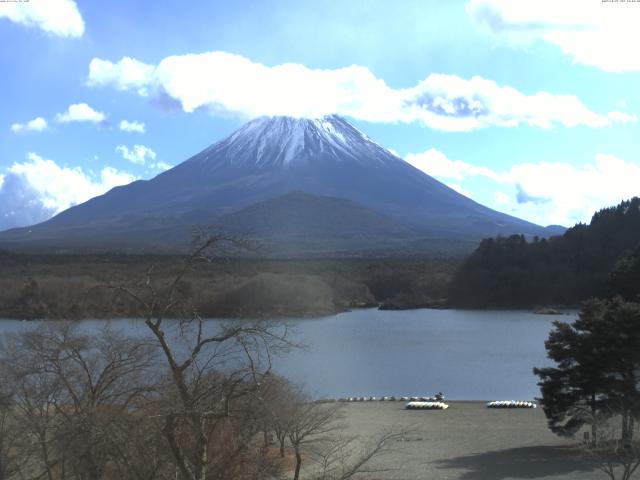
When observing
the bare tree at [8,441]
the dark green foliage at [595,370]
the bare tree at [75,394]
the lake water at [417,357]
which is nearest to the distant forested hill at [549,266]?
the lake water at [417,357]

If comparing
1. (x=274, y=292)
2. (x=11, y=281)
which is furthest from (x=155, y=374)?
(x=11, y=281)

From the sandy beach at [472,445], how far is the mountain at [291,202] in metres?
51.0

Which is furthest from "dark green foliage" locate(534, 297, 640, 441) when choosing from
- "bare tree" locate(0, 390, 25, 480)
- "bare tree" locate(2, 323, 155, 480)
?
"bare tree" locate(0, 390, 25, 480)

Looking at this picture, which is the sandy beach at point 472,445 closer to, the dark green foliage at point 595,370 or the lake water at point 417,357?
the dark green foliage at point 595,370

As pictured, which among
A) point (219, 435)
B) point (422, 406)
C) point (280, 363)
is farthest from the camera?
point (280, 363)

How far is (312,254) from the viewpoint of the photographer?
77500mm

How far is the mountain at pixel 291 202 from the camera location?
86062 millimetres

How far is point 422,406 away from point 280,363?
17.1ft

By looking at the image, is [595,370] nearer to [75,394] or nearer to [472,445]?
[472,445]

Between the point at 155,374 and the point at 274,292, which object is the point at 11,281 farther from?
the point at 155,374

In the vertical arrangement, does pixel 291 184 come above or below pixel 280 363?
above

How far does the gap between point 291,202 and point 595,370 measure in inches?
3232

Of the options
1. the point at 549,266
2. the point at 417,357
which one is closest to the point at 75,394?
the point at 417,357

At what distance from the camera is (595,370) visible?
12.8 m
